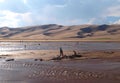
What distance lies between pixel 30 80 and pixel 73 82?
3598 millimetres

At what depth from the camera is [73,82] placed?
23.4 metres

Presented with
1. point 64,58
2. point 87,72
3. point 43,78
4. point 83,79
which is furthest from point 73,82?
point 64,58

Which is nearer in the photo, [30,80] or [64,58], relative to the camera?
[30,80]

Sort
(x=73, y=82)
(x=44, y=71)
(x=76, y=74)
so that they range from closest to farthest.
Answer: (x=73, y=82), (x=76, y=74), (x=44, y=71)

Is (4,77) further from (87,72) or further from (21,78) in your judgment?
(87,72)

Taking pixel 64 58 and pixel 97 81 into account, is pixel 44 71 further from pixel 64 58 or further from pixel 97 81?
pixel 64 58

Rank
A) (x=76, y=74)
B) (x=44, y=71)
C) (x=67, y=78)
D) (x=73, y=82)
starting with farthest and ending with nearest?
(x=44, y=71) < (x=76, y=74) < (x=67, y=78) < (x=73, y=82)

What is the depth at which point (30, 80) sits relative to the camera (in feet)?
81.4

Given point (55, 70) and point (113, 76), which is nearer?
point (113, 76)

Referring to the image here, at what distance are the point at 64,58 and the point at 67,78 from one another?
687 inches

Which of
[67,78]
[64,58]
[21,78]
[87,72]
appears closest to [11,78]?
[21,78]

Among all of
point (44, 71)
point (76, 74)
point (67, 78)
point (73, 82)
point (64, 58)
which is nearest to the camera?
point (73, 82)

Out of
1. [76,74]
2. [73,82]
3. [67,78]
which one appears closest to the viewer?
[73,82]

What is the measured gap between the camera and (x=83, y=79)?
24.7 metres
